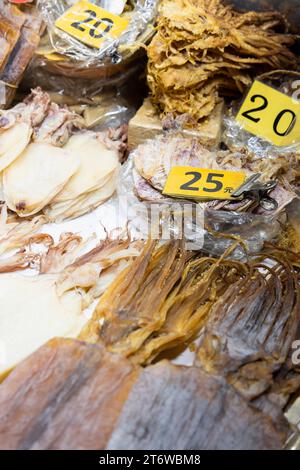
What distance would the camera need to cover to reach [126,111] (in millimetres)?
3162

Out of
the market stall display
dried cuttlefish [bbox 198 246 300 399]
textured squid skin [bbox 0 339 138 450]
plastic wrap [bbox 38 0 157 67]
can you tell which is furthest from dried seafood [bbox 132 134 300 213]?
Answer: textured squid skin [bbox 0 339 138 450]

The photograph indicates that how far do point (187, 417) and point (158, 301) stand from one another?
1.59 ft

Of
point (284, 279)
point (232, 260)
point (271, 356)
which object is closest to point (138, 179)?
point (232, 260)

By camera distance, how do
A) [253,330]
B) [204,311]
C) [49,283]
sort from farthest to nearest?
[49,283] → [204,311] → [253,330]

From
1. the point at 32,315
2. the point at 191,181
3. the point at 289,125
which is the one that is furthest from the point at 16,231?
the point at 289,125

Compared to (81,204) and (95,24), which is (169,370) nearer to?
(81,204)

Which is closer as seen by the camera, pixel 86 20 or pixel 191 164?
pixel 191 164

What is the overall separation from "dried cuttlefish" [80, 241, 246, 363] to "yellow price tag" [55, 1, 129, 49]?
1.34 meters

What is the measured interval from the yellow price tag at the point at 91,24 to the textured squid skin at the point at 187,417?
6.31ft

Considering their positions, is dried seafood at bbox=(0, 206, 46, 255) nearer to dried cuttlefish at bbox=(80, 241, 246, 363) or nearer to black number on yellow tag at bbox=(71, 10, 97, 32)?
dried cuttlefish at bbox=(80, 241, 246, 363)

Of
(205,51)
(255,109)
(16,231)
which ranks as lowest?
(16,231)

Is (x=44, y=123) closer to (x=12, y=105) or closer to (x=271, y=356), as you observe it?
(x=12, y=105)

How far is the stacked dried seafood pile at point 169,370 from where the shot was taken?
4.94 feet

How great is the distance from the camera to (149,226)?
8.07 ft
